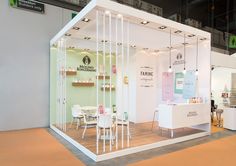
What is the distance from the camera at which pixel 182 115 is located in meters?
5.67

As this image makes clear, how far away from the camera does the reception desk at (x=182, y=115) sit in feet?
17.9

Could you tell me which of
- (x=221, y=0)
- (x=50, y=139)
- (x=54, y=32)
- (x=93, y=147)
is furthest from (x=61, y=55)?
(x=221, y=0)

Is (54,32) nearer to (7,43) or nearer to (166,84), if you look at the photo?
(7,43)

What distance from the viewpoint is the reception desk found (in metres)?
5.47

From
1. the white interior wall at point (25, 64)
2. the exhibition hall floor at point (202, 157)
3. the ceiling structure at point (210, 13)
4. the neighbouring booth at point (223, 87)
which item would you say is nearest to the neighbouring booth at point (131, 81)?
the white interior wall at point (25, 64)

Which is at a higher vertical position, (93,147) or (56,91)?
(56,91)

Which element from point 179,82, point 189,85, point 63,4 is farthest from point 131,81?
point 63,4

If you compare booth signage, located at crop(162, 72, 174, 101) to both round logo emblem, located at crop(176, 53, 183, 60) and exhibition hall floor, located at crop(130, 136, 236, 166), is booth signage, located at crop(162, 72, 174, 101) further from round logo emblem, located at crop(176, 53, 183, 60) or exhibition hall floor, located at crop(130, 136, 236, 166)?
exhibition hall floor, located at crop(130, 136, 236, 166)

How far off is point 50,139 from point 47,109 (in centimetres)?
197

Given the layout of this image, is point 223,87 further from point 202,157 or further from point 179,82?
point 202,157

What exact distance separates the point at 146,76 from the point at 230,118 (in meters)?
3.29

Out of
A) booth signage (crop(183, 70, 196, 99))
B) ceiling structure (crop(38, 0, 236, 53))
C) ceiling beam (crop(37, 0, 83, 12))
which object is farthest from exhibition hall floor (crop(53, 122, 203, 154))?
ceiling structure (crop(38, 0, 236, 53))

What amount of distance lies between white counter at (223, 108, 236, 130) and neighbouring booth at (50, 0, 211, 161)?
1135 millimetres

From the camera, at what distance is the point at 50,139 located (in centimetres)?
533
